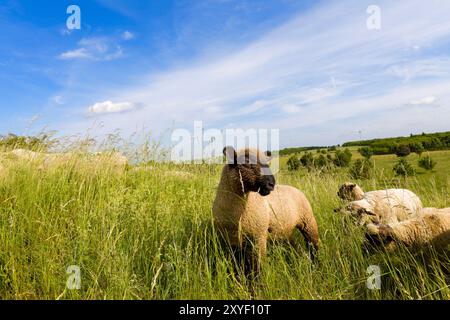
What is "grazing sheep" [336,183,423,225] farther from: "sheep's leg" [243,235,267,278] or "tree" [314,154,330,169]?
"tree" [314,154,330,169]

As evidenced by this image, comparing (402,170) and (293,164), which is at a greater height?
(293,164)

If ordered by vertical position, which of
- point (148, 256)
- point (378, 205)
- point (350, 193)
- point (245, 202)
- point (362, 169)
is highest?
point (362, 169)

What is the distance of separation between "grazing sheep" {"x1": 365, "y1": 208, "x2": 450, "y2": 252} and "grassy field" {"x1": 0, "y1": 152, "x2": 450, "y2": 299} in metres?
0.20

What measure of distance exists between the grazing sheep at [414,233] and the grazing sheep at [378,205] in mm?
900

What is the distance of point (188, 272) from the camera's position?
12.3 ft

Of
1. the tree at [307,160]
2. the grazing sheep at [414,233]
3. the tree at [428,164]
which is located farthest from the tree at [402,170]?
the grazing sheep at [414,233]

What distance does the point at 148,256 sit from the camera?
14.0 feet

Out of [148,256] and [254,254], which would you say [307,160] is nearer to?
[254,254]

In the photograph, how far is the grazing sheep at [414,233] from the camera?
15.1ft

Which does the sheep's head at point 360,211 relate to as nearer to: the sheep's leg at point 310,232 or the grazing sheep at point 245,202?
the sheep's leg at point 310,232

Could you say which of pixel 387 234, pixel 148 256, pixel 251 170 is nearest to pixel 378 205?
pixel 387 234

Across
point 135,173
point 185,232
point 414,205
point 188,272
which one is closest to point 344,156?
point 414,205

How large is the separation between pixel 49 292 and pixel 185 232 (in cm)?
181

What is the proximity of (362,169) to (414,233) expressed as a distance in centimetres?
414
